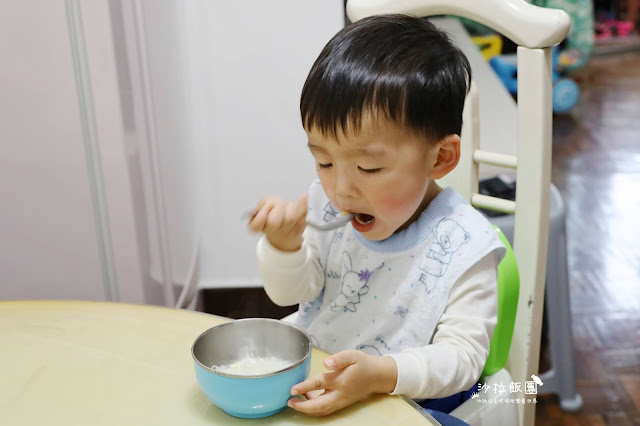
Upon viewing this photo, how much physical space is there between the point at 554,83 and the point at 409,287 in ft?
11.8

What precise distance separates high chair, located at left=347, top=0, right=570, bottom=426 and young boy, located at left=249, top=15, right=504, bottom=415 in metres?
0.10

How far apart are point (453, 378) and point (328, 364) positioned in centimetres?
20

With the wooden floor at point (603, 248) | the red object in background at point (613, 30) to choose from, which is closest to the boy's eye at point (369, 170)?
the wooden floor at point (603, 248)

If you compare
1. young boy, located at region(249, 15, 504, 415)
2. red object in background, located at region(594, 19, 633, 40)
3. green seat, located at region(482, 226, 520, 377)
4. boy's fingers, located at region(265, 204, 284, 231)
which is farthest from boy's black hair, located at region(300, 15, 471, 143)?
red object in background, located at region(594, 19, 633, 40)

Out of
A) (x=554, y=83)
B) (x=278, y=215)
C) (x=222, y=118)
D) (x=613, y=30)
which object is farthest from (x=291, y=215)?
(x=613, y=30)

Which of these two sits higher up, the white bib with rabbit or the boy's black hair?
the boy's black hair

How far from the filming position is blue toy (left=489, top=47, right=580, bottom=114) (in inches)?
159

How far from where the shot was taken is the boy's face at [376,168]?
2.86ft

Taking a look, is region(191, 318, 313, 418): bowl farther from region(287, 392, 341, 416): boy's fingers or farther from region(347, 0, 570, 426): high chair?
region(347, 0, 570, 426): high chair

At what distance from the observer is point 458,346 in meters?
0.90

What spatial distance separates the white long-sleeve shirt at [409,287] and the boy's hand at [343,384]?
0.08 meters

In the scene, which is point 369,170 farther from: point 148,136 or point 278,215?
point 148,136

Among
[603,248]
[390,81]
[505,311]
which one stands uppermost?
[390,81]

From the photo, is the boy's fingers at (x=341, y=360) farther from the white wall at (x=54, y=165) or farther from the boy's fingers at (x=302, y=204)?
the white wall at (x=54, y=165)
